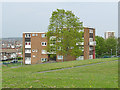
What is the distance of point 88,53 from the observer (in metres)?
51.0

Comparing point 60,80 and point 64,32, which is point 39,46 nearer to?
point 64,32

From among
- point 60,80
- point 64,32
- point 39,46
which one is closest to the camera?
point 60,80

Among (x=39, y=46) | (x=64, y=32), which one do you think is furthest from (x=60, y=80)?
(x=39, y=46)

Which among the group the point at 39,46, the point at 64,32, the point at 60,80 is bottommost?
the point at 60,80

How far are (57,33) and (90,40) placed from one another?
16734 mm

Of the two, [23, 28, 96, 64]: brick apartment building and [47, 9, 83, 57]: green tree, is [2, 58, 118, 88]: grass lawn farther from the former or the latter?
[23, 28, 96, 64]: brick apartment building

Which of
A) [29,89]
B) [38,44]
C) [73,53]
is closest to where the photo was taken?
[29,89]

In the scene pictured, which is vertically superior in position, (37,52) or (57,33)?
(57,33)

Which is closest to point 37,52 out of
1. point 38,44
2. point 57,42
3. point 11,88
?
point 38,44

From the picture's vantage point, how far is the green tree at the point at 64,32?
37534mm

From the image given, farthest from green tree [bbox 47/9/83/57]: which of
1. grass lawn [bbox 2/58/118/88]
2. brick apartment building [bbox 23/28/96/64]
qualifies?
grass lawn [bbox 2/58/118/88]

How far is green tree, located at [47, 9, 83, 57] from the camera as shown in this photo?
123 ft

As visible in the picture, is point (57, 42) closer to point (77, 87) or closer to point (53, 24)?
point (53, 24)

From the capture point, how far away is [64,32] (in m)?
37.1
